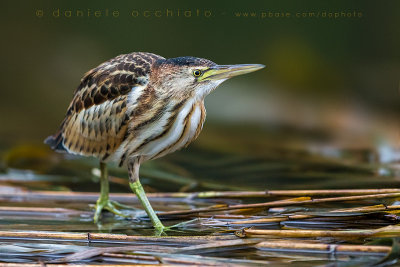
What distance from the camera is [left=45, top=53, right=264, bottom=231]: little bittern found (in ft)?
12.3

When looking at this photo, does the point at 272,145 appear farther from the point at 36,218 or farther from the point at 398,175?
the point at 36,218

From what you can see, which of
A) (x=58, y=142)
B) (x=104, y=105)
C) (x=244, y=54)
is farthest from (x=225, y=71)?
(x=244, y=54)

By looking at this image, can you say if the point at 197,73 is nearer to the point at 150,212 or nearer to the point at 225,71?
the point at 225,71

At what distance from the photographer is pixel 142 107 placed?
387cm

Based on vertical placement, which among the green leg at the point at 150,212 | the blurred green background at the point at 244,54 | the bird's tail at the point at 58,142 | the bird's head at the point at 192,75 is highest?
the blurred green background at the point at 244,54

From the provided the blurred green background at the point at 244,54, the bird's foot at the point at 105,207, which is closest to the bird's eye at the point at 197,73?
the bird's foot at the point at 105,207

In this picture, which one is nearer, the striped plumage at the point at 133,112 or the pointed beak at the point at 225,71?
the pointed beak at the point at 225,71

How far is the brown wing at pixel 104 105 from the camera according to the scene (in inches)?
156

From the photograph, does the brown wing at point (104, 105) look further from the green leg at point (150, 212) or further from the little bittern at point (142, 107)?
the green leg at point (150, 212)

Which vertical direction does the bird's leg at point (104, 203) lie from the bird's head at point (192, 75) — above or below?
below

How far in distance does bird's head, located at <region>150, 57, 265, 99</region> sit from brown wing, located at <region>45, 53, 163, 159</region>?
17 centimetres

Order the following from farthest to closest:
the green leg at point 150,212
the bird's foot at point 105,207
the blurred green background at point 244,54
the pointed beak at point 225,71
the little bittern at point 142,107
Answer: the blurred green background at point 244,54 < the bird's foot at point 105,207 < the green leg at point 150,212 < the little bittern at point 142,107 < the pointed beak at point 225,71

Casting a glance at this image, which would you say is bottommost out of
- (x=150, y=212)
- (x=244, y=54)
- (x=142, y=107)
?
(x=150, y=212)

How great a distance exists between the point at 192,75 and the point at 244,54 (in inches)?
186
